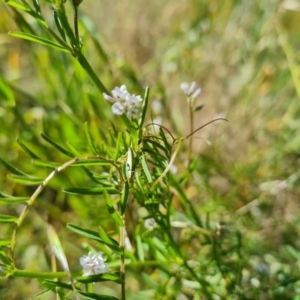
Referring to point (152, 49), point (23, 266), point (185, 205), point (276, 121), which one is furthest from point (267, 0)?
point (23, 266)

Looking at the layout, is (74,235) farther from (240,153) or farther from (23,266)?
(240,153)

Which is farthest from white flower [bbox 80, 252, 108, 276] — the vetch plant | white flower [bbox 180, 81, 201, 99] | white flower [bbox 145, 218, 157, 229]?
white flower [bbox 180, 81, 201, 99]

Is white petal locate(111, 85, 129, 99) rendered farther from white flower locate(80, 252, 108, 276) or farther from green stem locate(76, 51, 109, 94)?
white flower locate(80, 252, 108, 276)

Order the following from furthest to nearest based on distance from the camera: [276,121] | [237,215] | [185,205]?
[276,121] → [237,215] → [185,205]

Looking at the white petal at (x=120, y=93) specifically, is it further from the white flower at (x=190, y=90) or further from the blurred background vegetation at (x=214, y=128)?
the blurred background vegetation at (x=214, y=128)

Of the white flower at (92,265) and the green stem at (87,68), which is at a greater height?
the green stem at (87,68)

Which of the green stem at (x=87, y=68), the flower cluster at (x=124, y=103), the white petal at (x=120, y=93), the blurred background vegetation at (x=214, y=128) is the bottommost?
the flower cluster at (x=124, y=103)

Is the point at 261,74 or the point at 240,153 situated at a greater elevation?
the point at 261,74

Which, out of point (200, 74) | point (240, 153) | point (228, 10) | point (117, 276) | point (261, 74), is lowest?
point (117, 276)

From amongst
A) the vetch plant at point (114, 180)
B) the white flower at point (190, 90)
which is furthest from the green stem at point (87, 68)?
the white flower at point (190, 90)

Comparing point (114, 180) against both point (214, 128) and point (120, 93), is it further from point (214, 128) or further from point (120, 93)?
point (214, 128)
